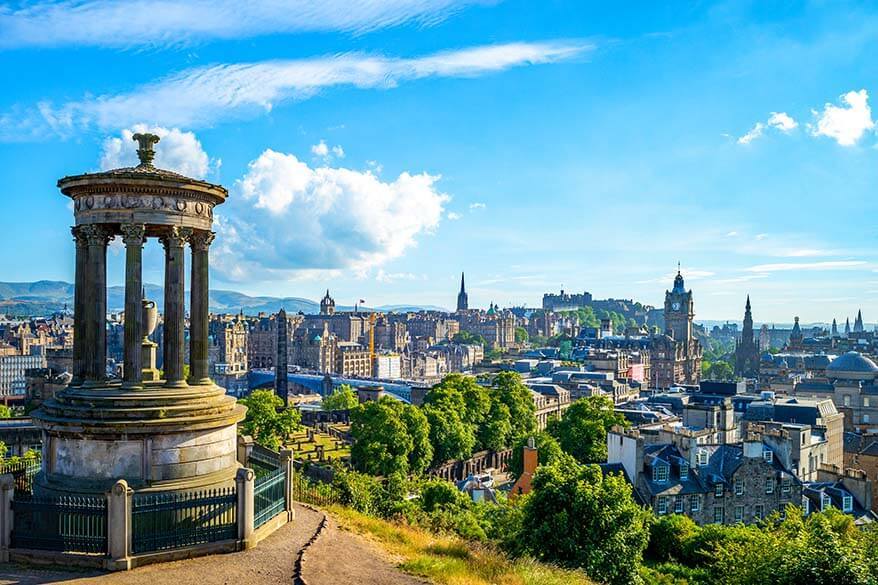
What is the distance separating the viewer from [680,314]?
623 feet

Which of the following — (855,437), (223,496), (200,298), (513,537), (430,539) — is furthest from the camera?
(855,437)

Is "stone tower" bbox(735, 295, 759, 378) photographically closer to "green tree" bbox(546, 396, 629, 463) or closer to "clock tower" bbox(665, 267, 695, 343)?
"clock tower" bbox(665, 267, 695, 343)

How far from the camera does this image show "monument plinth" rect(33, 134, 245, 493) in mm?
18125

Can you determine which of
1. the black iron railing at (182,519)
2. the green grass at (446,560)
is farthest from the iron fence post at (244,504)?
the green grass at (446,560)

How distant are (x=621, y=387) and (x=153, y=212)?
107137 millimetres

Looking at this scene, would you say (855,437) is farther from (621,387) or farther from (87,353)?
(87,353)

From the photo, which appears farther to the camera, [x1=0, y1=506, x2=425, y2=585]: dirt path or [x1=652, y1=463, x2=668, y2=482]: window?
[x1=652, y1=463, x2=668, y2=482]: window

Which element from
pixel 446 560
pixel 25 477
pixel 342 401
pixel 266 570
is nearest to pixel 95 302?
pixel 25 477

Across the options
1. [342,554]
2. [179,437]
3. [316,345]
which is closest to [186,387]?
[179,437]

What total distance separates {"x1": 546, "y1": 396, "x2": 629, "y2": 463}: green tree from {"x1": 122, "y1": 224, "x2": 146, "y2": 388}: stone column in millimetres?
A: 46899

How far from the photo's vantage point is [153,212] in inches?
781

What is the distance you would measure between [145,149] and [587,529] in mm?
20586

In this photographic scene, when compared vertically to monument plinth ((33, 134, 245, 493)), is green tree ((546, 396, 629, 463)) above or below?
below

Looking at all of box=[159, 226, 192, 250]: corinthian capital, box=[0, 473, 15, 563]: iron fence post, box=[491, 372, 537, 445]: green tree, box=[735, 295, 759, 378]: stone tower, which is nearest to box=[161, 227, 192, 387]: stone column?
box=[159, 226, 192, 250]: corinthian capital
